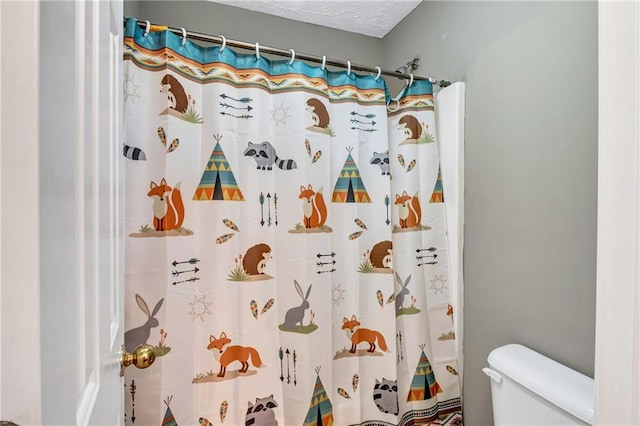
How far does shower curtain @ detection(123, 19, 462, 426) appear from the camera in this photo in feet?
3.81

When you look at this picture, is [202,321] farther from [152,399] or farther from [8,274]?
[8,274]

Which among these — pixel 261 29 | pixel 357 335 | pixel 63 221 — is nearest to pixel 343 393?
pixel 357 335

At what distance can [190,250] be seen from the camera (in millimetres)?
1199

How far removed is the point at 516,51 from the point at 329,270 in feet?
3.46

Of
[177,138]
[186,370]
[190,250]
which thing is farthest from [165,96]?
[186,370]

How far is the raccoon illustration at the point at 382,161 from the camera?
148 cm

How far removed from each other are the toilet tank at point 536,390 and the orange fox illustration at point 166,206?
1156 millimetres

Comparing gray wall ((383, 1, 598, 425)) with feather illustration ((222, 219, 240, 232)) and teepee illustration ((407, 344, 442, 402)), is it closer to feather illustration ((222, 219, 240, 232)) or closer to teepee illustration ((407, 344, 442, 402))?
teepee illustration ((407, 344, 442, 402))

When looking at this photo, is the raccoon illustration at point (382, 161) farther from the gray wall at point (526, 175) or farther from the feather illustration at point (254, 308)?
the feather illustration at point (254, 308)

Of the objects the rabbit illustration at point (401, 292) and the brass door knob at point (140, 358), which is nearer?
the brass door knob at point (140, 358)

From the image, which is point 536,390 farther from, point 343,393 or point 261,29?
point 261,29

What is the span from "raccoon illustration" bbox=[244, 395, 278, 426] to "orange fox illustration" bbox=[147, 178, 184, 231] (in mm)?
709

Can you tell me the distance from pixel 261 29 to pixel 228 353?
62.3 inches

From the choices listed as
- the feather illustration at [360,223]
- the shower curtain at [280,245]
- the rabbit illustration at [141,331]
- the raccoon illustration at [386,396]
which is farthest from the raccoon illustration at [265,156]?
the raccoon illustration at [386,396]
